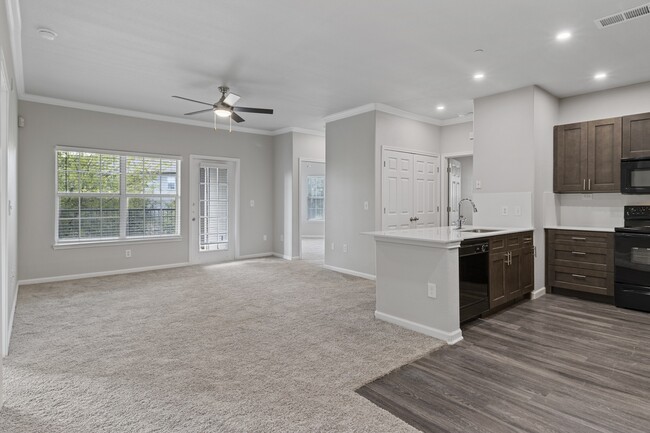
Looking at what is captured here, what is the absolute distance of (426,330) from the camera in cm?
327

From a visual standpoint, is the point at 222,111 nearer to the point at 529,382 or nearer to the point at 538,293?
the point at 529,382

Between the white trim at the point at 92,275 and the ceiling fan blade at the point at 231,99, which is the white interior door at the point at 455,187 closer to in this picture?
the ceiling fan blade at the point at 231,99

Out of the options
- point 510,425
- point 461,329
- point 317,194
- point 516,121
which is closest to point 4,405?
point 510,425

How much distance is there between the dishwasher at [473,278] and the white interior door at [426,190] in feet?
8.80

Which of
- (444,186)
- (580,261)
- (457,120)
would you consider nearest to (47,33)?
(457,120)

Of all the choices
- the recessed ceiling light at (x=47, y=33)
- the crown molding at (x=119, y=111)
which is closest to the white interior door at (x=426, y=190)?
the crown molding at (x=119, y=111)

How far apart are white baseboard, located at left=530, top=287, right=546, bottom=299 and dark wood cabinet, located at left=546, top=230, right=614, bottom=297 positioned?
0.11m

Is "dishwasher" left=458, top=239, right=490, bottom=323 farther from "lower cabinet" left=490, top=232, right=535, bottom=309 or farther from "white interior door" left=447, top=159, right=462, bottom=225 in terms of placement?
"white interior door" left=447, top=159, right=462, bottom=225

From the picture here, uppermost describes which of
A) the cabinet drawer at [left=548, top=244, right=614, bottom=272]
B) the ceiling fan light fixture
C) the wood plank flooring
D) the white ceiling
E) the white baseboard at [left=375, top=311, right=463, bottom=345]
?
the white ceiling

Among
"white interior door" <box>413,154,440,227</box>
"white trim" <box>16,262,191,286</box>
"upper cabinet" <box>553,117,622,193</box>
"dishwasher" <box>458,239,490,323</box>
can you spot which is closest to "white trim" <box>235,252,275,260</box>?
"white trim" <box>16,262,191,286</box>

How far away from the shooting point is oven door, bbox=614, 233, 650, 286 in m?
3.99

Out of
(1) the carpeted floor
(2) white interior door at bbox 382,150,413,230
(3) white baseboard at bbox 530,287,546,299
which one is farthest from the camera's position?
(2) white interior door at bbox 382,150,413,230

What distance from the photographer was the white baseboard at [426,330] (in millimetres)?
3131

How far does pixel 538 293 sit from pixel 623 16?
318 cm
